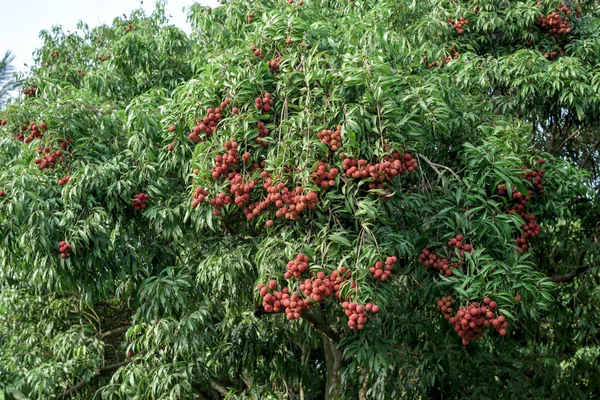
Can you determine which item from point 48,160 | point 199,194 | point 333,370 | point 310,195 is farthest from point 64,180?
point 333,370

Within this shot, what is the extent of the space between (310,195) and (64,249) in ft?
4.99

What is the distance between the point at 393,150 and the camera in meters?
3.81

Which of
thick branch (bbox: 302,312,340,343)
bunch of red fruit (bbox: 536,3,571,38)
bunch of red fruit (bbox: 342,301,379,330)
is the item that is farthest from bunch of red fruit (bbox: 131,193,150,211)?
bunch of red fruit (bbox: 536,3,571,38)

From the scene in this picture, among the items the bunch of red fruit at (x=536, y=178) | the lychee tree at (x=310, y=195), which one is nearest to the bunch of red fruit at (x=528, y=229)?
the lychee tree at (x=310, y=195)

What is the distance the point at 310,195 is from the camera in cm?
366

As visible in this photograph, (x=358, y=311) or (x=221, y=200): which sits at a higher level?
(x=221, y=200)

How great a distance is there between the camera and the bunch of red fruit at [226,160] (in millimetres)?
3951

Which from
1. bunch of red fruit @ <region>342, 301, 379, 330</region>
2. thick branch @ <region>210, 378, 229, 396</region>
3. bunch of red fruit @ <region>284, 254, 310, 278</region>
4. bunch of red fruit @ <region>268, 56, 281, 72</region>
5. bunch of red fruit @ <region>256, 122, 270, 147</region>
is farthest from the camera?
thick branch @ <region>210, 378, 229, 396</region>

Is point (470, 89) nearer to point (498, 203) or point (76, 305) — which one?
point (498, 203)

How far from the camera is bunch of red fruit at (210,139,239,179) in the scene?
395 centimetres

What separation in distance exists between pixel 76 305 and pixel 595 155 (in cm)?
494

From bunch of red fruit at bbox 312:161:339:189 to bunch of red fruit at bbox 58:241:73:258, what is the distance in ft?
4.96

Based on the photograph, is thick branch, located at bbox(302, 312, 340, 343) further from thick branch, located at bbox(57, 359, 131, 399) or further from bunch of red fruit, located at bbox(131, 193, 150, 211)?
thick branch, located at bbox(57, 359, 131, 399)

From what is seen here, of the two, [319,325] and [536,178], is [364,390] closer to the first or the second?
[319,325]
